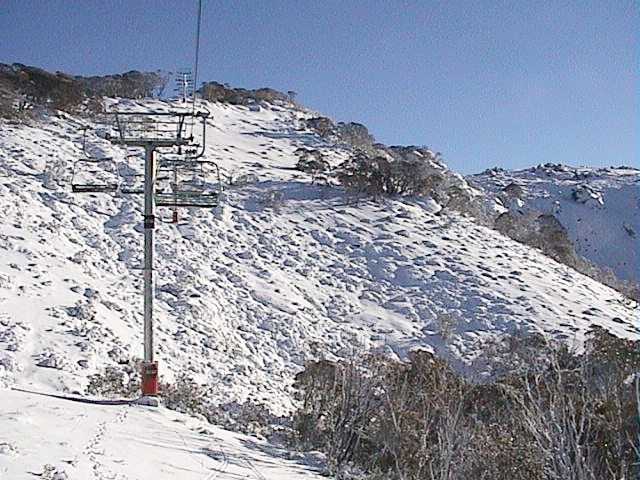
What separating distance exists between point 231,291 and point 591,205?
42248 millimetres

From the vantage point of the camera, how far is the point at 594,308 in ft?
76.5

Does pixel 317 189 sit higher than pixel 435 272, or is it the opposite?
pixel 317 189

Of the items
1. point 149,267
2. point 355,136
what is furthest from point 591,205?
point 149,267

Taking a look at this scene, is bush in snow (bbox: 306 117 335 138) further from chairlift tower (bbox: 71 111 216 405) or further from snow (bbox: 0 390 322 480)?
snow (bbox: 0 390 322 480)

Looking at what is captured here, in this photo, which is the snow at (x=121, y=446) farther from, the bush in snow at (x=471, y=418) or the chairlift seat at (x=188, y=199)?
the chairlift seat at (x=188, y=199)

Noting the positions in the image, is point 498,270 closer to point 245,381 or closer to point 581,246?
point 245,381

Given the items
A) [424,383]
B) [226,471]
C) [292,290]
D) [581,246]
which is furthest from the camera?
→ [581,246]

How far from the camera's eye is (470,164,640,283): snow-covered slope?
1996 inches

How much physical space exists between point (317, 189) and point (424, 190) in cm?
450

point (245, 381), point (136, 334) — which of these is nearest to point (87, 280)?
point (136, 334)

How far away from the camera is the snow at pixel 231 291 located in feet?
42.5

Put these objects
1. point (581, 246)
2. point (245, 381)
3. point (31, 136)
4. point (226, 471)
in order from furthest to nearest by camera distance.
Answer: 1. point (581, 246)
2. point (31, 136)
3. point (245, 381)
4. point (226, 471)

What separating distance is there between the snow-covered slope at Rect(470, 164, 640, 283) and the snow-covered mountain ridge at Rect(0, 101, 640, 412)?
75.5 feet

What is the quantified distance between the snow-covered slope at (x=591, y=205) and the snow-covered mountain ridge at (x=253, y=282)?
75.5ft
